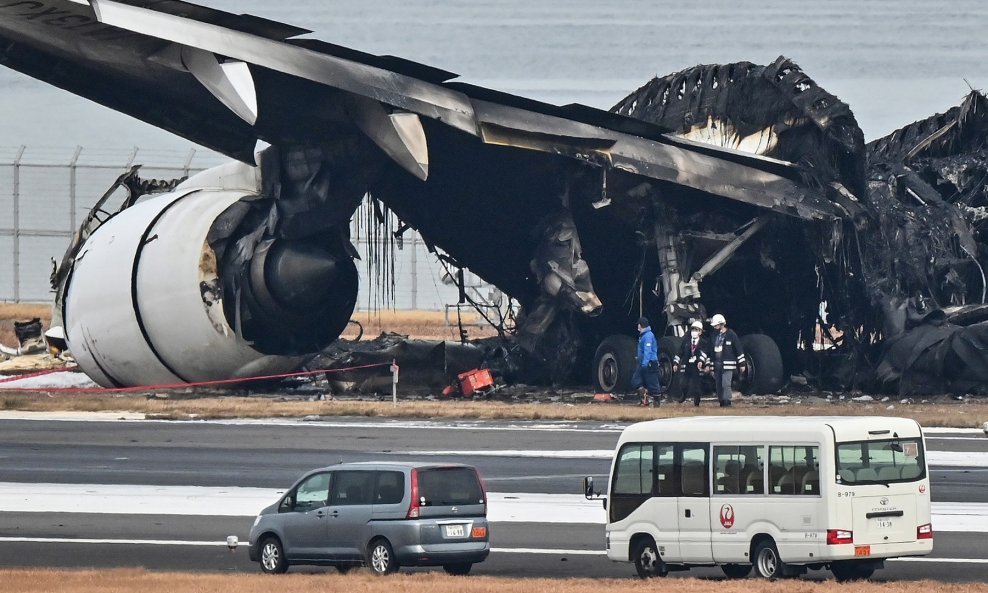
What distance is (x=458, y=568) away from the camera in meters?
17.7

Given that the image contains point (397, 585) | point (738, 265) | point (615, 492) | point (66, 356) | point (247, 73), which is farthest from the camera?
point (66, 356)

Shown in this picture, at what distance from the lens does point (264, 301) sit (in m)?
38.1

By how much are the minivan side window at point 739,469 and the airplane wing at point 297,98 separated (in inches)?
674

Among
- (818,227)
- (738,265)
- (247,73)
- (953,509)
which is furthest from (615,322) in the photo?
(953,509)

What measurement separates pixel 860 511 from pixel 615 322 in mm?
29336

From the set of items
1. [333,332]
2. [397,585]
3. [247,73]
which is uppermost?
[247,73]

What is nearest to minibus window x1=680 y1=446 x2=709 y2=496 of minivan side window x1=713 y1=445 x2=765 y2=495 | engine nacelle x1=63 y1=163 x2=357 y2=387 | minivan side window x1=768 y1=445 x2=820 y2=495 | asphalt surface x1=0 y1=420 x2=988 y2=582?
minivan side window x1=713 y1=445 x2=765 y2=495

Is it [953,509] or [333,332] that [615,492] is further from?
[333,332]

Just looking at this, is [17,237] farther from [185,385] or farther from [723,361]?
[723,361]

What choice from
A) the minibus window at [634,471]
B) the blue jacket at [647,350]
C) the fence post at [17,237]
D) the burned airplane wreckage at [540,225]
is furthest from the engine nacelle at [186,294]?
the fence post at [17,237]

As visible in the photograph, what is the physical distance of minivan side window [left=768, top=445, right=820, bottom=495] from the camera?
16406 millimetres

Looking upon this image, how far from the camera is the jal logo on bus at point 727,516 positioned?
55.4 feet

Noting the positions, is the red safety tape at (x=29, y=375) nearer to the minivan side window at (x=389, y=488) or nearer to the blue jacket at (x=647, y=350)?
the blue jacket at (x=647, y=350)

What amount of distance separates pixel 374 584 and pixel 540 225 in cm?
2592
